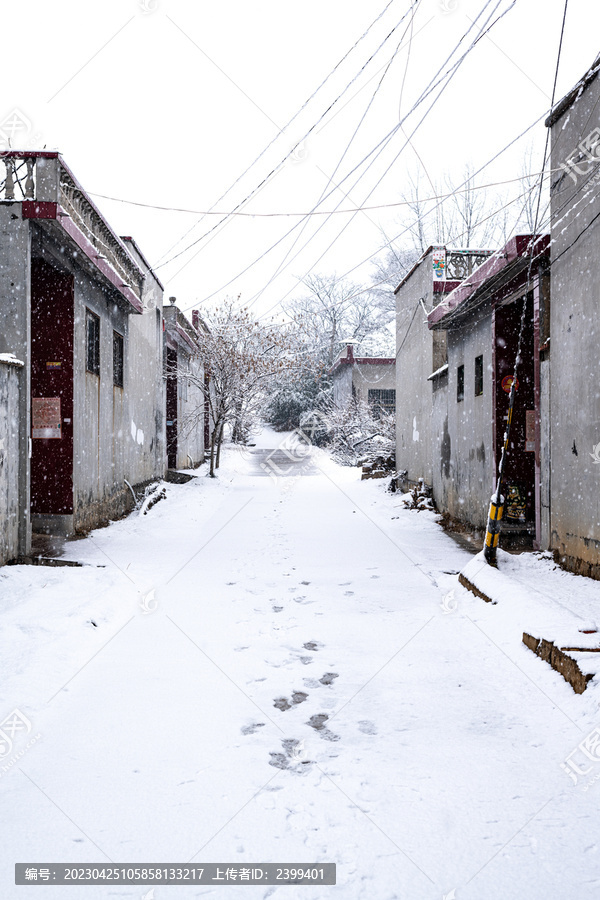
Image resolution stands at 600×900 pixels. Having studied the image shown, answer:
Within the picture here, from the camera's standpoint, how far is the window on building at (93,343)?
10.7 meters

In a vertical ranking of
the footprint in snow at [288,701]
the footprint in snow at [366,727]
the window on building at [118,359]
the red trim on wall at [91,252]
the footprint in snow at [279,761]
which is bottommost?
the footprint in snow at [366,727]

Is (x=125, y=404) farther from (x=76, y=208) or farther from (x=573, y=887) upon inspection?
(x=573, y=887)

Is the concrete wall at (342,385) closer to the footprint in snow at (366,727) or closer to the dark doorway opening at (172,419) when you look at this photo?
the dark doorway opening at (172,419)

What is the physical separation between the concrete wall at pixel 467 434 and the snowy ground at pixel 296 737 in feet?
11.9

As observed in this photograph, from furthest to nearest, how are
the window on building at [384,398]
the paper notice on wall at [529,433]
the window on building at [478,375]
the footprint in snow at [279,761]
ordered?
the window on building at [384,398], the window on building at [478,375], the paper notice on wall at [529,433], the footprint in snow at [279,761]

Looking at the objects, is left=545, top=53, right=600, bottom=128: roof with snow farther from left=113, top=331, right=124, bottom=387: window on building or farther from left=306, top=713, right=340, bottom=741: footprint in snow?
left=113, top=331, right=124, bottom=387: window on building

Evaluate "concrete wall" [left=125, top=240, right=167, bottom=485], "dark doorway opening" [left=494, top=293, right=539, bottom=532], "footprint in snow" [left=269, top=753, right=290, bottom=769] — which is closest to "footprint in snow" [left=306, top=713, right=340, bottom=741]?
"footprint in snow" [left=269, top=753, right=290, bottom=769]

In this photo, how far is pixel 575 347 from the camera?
668 cm

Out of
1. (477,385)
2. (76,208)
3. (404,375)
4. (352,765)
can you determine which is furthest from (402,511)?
(352,765)

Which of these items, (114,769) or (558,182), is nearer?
(114,769)

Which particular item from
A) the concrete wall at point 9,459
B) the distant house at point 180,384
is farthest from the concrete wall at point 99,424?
the distant house at point 180,384

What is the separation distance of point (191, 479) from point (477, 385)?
32.4 feet

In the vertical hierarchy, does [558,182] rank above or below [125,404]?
above

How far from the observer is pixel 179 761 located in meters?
3.05
